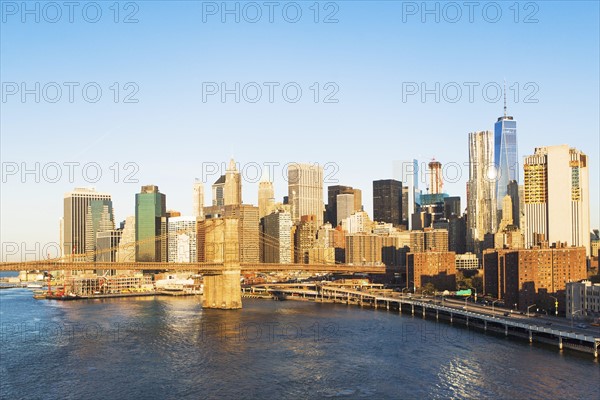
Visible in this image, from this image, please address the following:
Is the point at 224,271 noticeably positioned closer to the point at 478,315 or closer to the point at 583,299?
the point at 478,315

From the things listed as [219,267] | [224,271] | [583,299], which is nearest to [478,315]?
[583,299]

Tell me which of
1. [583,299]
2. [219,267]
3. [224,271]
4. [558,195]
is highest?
[558,195]

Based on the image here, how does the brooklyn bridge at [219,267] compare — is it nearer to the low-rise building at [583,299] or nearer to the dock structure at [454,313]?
the dock structure at [454,313]

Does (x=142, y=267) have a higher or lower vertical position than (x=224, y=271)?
higher

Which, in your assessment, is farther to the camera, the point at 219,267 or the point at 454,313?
the point at 219,267

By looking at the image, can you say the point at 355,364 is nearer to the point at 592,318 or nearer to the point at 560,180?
the point at 592,318

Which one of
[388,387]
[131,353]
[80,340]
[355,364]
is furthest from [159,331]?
[388,387]

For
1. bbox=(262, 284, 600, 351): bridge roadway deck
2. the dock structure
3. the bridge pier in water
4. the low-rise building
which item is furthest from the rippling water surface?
the bridge pier in water
